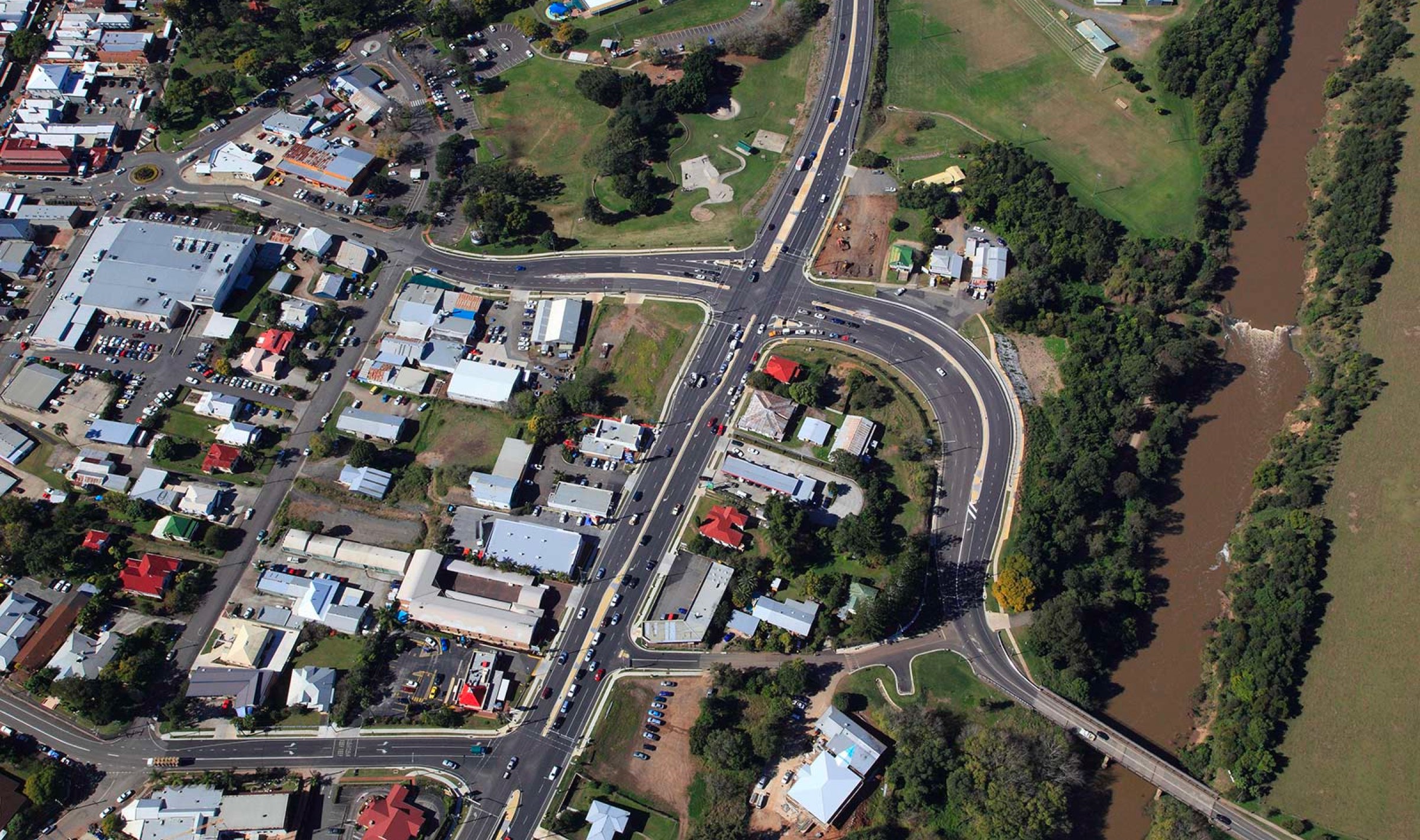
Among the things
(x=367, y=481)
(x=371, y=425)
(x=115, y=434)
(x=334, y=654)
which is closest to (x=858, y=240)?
(x=371, y=425)

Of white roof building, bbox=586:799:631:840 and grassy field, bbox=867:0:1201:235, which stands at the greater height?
grassy field, bbox=867:0:1201:235

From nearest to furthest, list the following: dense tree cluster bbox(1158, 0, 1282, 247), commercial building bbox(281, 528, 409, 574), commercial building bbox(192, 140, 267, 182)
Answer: commercial building bbox(281, 528, 409, 574) → dense tree cluster bbox(1158, 0, 1282, 247) → commercial building bbox(192, 140, 267, 182)

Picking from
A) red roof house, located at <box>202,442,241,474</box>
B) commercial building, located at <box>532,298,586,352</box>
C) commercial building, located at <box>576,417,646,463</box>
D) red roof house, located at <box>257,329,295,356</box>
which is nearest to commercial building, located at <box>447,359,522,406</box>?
commercial building, located at <box>532,298,586,352</box>

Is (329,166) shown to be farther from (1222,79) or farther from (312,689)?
(1222,79)

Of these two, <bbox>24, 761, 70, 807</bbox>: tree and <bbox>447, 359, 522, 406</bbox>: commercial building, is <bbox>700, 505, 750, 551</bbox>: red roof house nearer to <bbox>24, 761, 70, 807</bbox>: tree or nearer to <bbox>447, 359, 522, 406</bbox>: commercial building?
<bbox>447, 359, 522, 406</bbox>: commercial building

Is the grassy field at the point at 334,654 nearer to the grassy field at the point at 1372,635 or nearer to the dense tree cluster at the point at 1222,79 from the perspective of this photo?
the grassy field at the point at 1372,635

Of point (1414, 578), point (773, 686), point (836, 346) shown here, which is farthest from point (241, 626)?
point (1414, 578)
